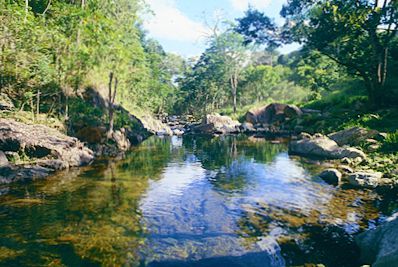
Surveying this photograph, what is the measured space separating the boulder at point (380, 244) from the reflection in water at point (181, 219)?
0.34m

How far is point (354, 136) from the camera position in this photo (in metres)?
20.8

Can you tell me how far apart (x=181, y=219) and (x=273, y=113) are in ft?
107

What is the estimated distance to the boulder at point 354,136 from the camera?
19797mm

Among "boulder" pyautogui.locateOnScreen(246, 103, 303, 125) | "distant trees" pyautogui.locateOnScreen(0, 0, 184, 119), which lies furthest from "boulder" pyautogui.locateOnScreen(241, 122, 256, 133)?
"distant trees" pyautogui.locateOnScreen(0, 0, 184, 119)

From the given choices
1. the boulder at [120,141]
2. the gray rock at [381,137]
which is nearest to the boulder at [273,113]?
the gray rock at [381,137]

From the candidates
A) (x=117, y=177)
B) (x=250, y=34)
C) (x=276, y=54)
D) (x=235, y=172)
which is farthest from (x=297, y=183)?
(x=276, y=54)

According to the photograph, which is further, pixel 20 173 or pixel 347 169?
pixel 347 169

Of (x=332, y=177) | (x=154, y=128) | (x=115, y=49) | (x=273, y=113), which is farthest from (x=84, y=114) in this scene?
(x=273, y=113)

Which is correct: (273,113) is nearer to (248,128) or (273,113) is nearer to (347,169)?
(248,128)

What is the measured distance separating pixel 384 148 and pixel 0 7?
20.6 meters

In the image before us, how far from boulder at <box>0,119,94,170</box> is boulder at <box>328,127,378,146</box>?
16.3m

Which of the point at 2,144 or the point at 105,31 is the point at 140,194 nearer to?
the point at 2,144

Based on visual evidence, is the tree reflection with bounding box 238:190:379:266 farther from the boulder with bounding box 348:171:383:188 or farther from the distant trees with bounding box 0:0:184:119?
the distant trees with bounding box 0:0:184:119

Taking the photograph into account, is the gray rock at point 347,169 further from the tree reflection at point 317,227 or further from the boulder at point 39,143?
the boulder at point 39,143
